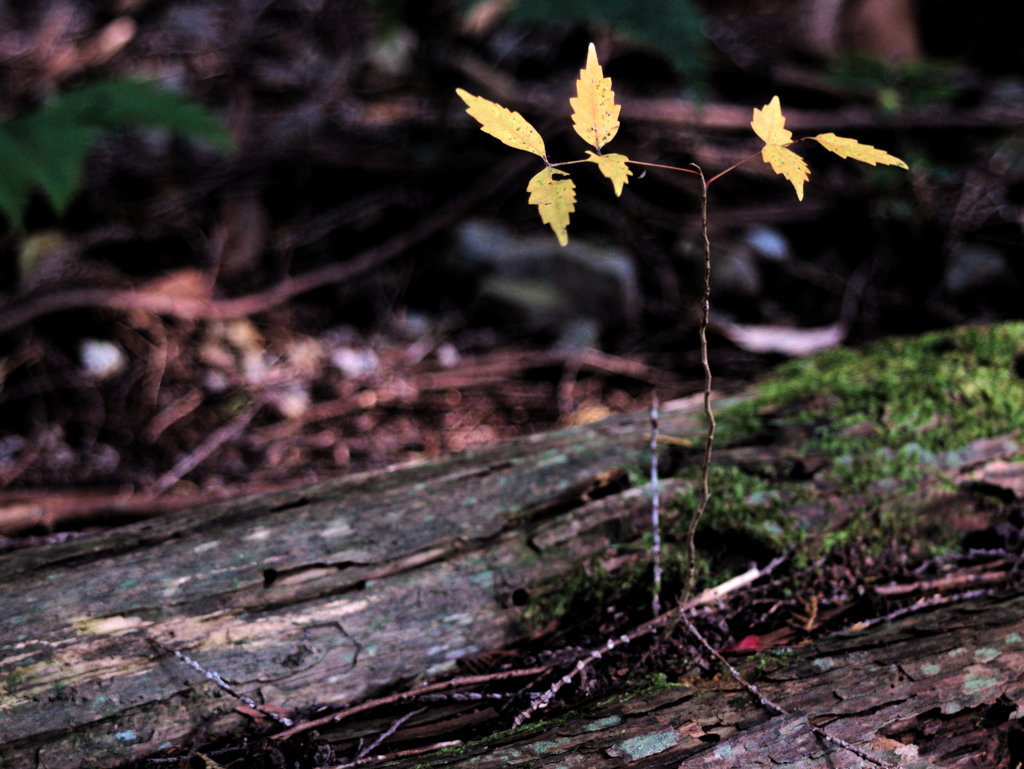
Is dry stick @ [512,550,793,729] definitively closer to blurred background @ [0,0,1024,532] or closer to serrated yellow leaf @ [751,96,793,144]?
serrated yellow leaf @ [751,96,793,144]

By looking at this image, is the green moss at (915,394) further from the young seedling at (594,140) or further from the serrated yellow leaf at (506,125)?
the serrated yellow leaf at (506,125)

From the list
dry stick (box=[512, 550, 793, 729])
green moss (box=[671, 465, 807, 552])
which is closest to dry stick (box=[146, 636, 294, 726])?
dry stick (box=[512, 550, 793, 729])

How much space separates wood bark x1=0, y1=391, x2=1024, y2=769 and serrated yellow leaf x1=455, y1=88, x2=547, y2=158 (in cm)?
81

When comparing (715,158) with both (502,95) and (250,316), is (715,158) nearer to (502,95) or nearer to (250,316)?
(502,95)

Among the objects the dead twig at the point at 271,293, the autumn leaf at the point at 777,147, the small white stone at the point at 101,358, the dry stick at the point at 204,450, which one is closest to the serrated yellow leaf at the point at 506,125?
the autumn leaf at the point at 777,147

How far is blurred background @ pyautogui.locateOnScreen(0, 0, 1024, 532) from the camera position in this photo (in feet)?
8.66

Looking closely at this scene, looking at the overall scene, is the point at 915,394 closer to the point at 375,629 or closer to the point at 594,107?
the point at 594,107

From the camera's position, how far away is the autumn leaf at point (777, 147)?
2.65ft

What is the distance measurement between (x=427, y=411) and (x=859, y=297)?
2.37 m

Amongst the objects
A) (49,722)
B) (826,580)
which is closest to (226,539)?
(49,722)

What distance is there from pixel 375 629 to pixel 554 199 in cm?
89

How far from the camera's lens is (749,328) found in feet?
10.2

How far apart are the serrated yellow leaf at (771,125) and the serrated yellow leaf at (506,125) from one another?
1.02 feet

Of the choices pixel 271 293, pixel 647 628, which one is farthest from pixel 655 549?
pixel 271 293
